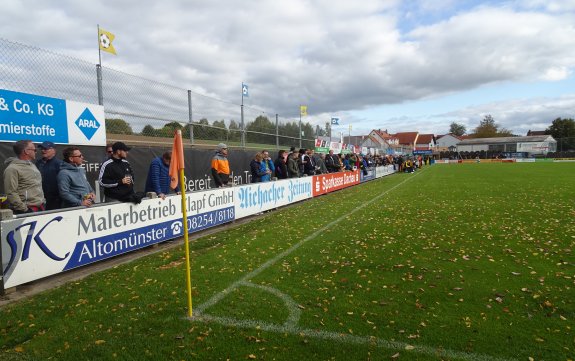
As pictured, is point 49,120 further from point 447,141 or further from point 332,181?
point 447,141

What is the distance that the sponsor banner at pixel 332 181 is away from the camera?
16328 mm

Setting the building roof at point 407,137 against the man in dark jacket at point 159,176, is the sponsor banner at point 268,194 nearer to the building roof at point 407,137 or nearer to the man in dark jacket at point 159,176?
the man in dark jacket at point 159,176

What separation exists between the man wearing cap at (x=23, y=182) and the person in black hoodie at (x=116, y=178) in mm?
1060

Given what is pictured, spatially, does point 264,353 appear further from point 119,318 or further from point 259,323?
point 119,318

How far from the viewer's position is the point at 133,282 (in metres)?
5.07

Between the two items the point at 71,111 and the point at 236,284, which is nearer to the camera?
the point at 236,284

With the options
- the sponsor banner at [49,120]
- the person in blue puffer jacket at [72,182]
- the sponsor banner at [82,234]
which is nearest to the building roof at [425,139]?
the sponsor banner at [82,234]

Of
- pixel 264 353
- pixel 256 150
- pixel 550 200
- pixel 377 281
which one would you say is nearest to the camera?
pixel 264 353

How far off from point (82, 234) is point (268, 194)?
6.63 meters

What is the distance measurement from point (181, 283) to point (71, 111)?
15.2ft

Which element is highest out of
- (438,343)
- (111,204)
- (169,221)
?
(111,204)

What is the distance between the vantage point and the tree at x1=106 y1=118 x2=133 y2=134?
8859mm

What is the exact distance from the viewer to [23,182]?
5.37m

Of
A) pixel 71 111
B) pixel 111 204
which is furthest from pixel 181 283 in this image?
pixel 71 111
